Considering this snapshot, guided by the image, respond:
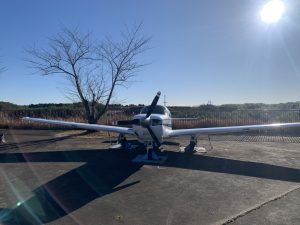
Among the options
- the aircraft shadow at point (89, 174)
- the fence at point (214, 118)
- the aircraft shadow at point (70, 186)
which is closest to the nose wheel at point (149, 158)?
the aircraft shadow at point (89, 174)

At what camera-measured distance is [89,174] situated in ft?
33.6

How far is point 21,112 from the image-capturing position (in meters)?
29.6

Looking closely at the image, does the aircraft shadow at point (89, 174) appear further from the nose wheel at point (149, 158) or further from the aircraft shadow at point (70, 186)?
the nose wheel at point (149, 158)

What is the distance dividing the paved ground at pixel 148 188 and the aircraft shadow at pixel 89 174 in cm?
2

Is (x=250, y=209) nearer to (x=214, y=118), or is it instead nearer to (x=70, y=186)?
(x=70, y=186)

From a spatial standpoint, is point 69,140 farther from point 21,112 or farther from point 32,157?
point 21,112

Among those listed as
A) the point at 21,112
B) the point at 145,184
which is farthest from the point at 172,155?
the point at 21,112

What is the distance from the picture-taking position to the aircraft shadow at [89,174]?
6840 mm

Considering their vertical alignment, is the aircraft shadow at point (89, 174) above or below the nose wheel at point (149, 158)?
below

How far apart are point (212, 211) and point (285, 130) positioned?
17.1 metres

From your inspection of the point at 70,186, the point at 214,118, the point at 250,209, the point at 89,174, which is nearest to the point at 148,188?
the point at 70,186

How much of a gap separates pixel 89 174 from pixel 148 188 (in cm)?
238

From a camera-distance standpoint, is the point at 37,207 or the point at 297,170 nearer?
the point at 37,207

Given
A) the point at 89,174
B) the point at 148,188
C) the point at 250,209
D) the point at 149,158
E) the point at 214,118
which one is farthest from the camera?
the point at 214,118
